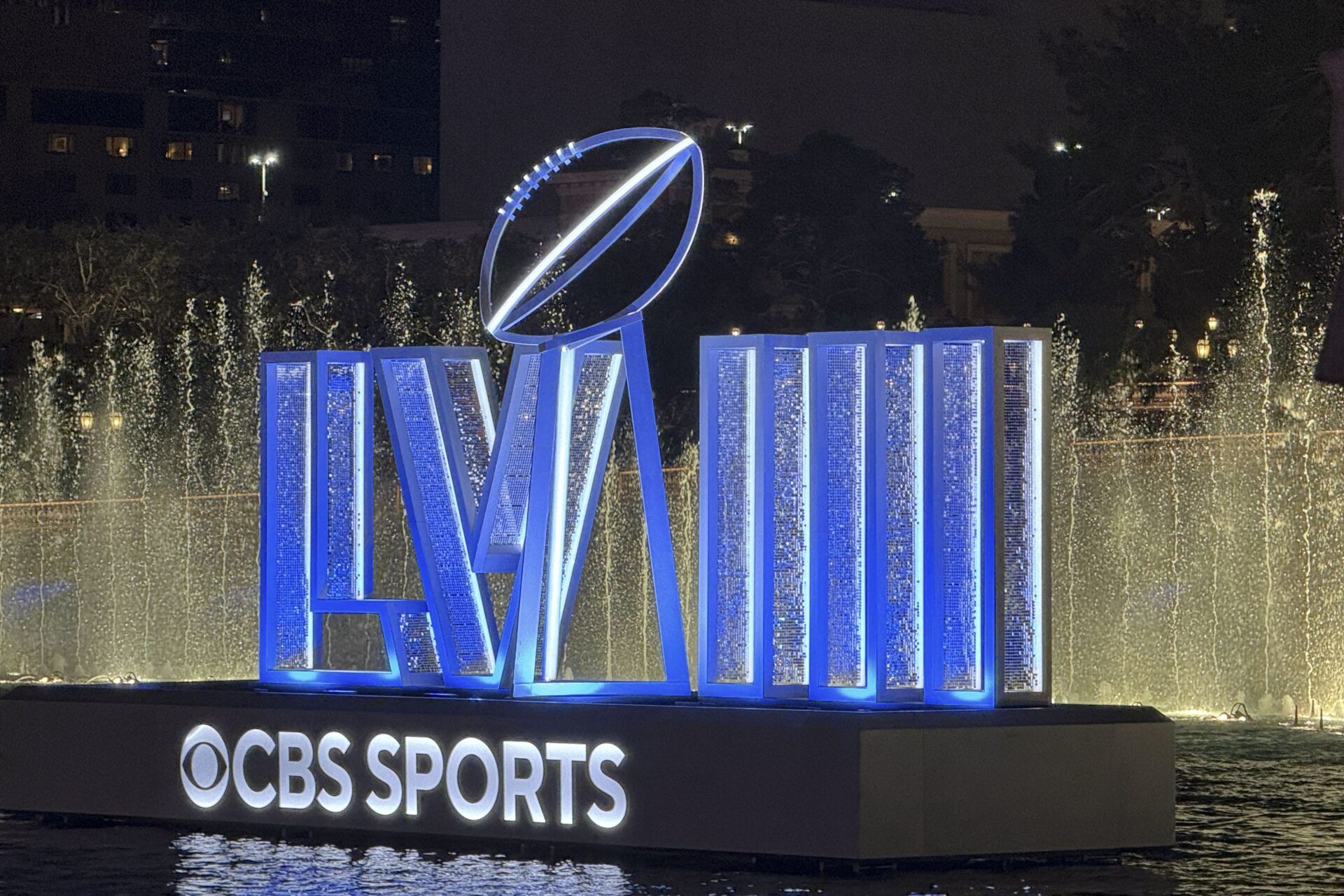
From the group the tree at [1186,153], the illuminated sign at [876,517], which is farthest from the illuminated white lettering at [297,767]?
the tree at [1186,153]

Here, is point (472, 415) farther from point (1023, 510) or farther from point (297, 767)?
point (1023, 510)

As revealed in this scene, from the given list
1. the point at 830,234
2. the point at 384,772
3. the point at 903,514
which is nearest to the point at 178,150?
the point at 830,234

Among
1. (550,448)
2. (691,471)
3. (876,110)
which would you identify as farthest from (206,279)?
(550,448)

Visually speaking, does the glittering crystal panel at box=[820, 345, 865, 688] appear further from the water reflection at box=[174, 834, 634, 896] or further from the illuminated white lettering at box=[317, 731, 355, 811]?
the illuminated white lettering at box=[317, 731, 355, 811]

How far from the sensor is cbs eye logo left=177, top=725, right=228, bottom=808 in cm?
1173

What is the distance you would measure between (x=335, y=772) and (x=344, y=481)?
1.66 m

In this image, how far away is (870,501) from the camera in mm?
10898

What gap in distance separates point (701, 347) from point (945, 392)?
3.96ft

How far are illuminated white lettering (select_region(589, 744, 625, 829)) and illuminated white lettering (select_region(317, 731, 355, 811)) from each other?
1.34 metres

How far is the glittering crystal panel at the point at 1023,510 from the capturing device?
424 inches

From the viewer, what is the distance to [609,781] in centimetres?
1079

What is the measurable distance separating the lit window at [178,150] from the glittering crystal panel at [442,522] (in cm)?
10200

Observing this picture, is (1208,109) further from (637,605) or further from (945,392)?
(945,392)

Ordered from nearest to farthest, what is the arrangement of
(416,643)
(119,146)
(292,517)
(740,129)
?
(416,643) < (292,517) < (740,129) < (119,146)
